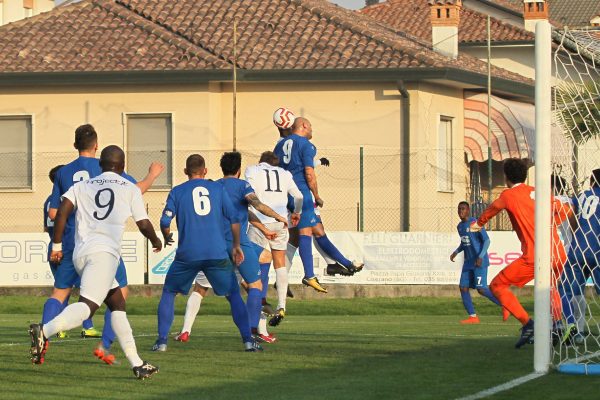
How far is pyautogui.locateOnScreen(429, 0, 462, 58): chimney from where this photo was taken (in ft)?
129

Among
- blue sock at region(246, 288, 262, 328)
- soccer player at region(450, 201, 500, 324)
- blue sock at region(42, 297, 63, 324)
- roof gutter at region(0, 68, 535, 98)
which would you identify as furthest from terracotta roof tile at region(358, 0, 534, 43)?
blue sock at region(42, 297, 63, 324)

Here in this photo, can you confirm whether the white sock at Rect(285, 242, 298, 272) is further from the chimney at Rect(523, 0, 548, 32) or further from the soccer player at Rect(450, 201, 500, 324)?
the chimney at Rect(523, 0, 548, 32)

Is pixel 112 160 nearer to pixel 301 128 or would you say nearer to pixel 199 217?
pixel 199 217

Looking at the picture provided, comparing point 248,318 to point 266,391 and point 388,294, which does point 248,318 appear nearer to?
point 266,391

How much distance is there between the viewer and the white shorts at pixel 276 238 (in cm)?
1614

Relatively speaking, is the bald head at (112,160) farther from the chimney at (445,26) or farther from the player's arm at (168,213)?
the chimney at (445,26)

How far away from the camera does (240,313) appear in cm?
1432

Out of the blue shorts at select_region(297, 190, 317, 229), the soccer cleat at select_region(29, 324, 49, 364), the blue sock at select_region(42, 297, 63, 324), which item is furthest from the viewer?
the blue shorts at select_region(297, 190, 317, 229)

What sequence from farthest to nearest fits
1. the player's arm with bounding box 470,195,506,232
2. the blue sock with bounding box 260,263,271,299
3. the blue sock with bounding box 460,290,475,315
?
the blue sock with bounding box 460,290,475,315, the blue sock with bounding box 260,263,271,299, the player's arm with bounding box 470,195,506,232

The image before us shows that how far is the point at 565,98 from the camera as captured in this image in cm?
1539

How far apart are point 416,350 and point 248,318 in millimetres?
1753

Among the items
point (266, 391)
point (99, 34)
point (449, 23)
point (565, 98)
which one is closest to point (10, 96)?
point (99, 34)

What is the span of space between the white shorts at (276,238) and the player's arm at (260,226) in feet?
0.70

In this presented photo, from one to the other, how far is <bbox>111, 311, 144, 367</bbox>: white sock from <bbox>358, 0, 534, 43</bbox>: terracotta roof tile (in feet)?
124
